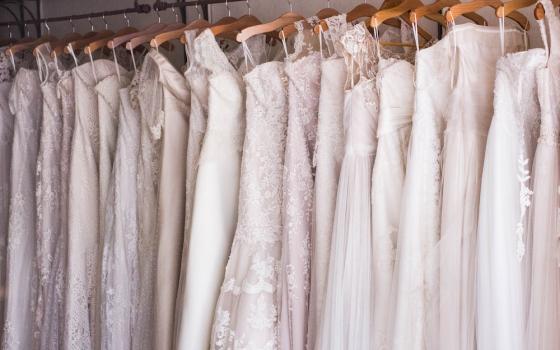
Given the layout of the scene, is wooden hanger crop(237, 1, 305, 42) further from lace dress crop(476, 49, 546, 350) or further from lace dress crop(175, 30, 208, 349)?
lace dress crop(476, 49, 546, 350)

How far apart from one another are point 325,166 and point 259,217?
0.62ft

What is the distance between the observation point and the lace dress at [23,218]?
197cm

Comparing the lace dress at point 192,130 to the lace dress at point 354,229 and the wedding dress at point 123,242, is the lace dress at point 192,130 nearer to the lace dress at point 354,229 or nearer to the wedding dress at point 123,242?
the wedding dress at point 123,242

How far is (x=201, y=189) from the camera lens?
1.60 meters

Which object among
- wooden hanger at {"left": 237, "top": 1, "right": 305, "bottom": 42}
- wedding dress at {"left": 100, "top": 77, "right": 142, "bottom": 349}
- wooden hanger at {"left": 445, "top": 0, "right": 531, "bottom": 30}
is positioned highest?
wooden hanger at {"left": 237, "top": 1, "right": 305, "bottom": 42}

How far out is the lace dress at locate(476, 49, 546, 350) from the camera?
1233 mm

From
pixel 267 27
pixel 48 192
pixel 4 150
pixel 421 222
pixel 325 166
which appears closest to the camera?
pixel 421 222

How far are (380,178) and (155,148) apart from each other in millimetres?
612

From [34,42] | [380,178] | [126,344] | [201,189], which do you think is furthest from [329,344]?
[34,42]

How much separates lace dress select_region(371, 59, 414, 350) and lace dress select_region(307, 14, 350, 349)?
108 mm

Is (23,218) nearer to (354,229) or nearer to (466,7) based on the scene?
(354,229)

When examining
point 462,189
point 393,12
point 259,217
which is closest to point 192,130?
point 259,217

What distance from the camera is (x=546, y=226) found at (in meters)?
1.22

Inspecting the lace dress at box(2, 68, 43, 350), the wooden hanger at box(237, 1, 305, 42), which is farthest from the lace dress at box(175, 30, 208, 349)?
the lace dress at box(2, 68, 43, 350)
